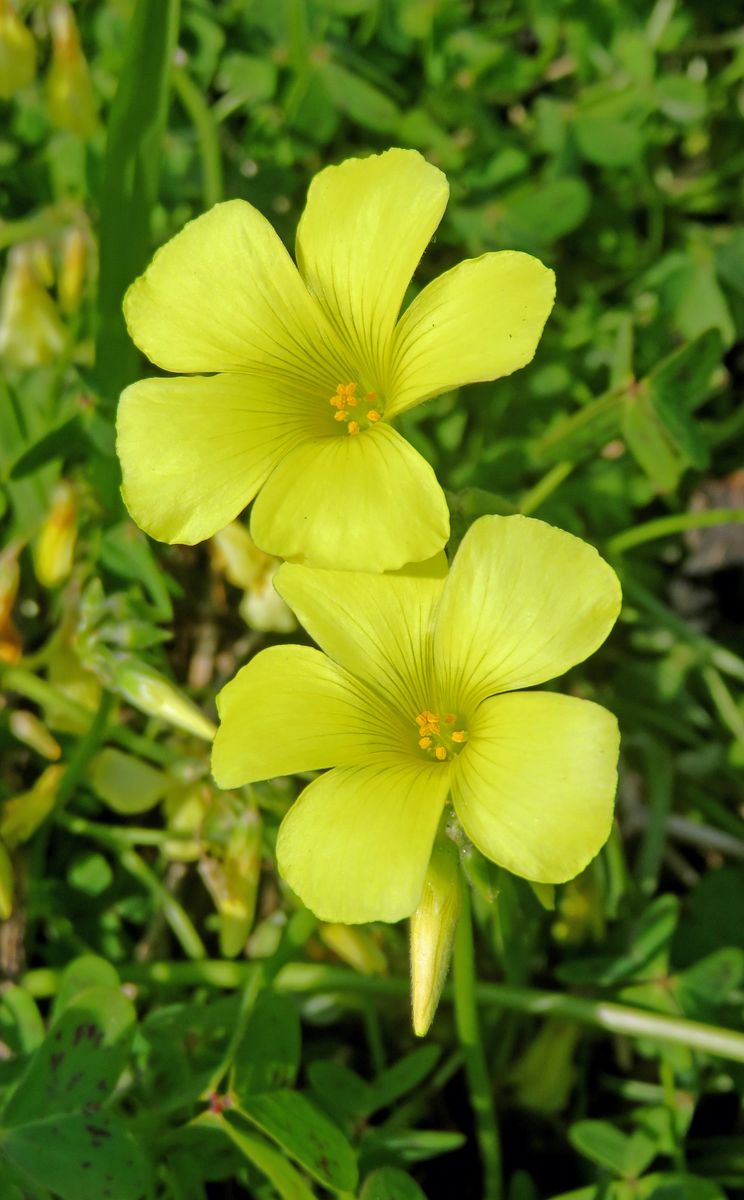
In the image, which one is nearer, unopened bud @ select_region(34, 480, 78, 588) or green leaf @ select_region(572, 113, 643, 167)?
unopened bud @ select_region(34, 480, 78, 588)

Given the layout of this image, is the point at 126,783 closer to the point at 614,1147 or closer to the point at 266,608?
the point at 266,608

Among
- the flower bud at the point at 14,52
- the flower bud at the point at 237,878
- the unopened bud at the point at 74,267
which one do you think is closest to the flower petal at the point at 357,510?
the flower bud at the point at 237,878

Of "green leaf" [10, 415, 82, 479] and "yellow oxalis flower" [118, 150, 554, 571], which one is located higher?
"yellow oxalis flower" [118, 150, 554, 571]

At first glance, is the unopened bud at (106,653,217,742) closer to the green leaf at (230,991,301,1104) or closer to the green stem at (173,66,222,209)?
the green leaf at (230,991,301,1104)

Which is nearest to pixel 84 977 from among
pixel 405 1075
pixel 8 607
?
pixel 405 1075

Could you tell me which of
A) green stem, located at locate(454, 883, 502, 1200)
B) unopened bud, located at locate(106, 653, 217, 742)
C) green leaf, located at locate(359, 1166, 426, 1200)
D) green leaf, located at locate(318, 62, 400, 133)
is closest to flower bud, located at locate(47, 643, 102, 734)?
unopened bud, located at locate(106, 653, 217, 742)

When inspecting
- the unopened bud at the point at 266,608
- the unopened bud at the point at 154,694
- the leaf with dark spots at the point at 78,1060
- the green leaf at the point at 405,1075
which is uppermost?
the unopened bud at the point at 154,694

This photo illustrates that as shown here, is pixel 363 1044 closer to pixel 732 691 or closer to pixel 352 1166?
pixel 352 1166

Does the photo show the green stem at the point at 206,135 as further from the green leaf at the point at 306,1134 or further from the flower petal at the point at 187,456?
the green leaf at the point at 306,1134
